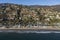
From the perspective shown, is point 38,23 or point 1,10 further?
point 1,10

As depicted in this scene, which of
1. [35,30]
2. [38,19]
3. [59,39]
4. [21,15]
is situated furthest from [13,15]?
[59,39]

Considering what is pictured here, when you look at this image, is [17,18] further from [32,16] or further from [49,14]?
[49,14]

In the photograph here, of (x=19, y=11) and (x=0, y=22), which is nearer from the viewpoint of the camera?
(x=0, y=22)

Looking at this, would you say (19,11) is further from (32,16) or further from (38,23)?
(38,23)

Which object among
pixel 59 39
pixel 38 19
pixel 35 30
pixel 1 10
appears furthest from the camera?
pixel 1 10

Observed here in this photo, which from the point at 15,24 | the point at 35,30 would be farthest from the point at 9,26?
the point at 35,30

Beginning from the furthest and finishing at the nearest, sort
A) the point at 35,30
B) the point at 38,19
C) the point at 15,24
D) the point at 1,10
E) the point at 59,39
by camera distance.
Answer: the point at 1,10
the point at 38,19
the point at 15,24
the point at 35,30
the point at 59,39

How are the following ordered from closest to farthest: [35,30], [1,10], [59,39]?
[59,39] < [35,30] < [1,10]
